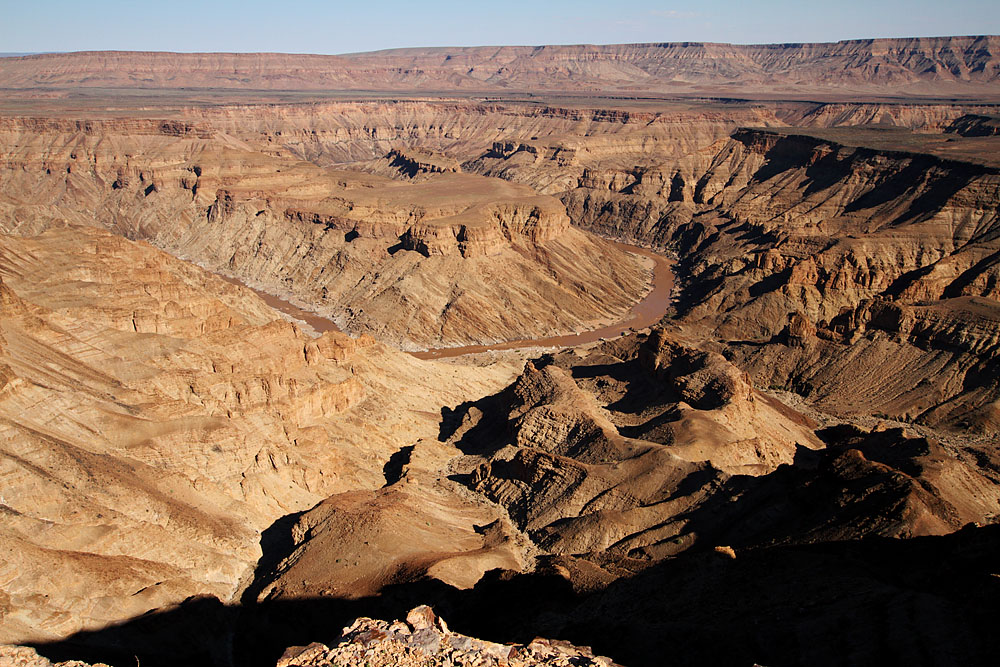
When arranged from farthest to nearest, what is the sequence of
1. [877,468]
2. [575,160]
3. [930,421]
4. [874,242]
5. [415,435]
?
[575,160], [874,242], [930,421], [415,435], [877,468]

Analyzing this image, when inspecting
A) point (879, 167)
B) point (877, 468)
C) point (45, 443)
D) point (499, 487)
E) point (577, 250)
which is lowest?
point (499, 487)

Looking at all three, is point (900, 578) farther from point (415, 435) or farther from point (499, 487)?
point (415, 435)

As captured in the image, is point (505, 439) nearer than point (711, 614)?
No

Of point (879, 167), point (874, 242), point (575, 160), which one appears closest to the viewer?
point (874, 242)

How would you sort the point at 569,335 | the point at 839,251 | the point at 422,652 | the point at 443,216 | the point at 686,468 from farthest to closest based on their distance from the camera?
the point at 443,216 < the point at 569,335 < the point at 839,251 < the point at 686,468 < the point at 422,652

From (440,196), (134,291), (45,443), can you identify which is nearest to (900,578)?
(45,443)

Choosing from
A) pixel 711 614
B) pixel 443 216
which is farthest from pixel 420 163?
pixel 711 614

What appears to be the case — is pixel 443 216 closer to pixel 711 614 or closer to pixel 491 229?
pixel 491 229
